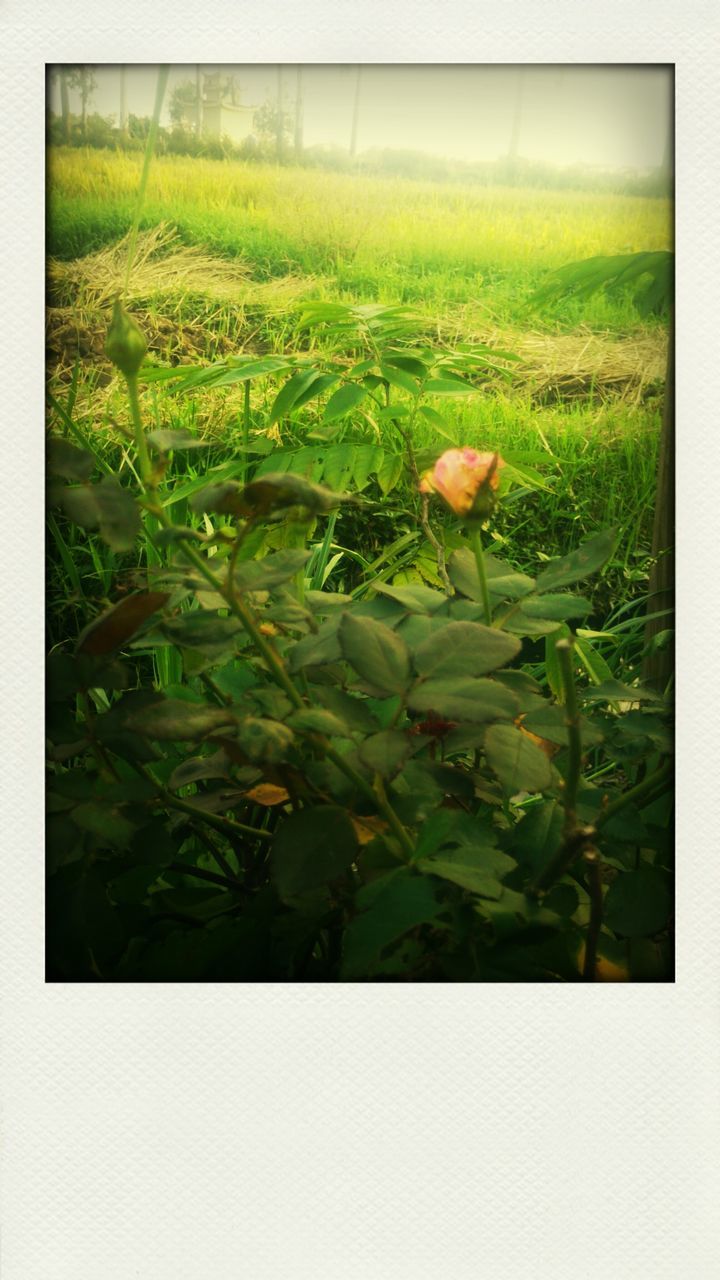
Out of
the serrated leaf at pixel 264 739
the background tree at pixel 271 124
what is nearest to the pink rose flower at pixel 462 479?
the serrated leaf at pixel 264 739

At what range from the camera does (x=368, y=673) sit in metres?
0.63

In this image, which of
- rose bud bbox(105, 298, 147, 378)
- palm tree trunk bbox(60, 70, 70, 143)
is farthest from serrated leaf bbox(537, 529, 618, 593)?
palm tree trunk bbox(60, 70, 70, 143)

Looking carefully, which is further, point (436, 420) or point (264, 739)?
point (436, 420)

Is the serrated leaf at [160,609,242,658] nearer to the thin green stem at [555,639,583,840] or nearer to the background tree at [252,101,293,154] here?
the thin green stem at [555,639,583,840]

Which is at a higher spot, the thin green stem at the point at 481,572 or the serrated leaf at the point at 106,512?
the serrated leaf at the point at 106,512

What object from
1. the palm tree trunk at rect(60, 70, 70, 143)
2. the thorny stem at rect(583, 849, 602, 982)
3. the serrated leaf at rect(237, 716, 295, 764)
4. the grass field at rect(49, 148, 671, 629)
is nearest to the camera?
the serrated leaf at rect(237, 716, 295, 764)

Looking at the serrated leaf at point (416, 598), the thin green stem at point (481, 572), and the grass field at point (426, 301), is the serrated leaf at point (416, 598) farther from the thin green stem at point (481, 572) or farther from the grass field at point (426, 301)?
the grass field at point (426, 301)

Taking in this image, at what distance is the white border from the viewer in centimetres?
75

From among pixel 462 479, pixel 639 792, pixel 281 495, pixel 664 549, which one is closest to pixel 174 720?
pixel 281 495

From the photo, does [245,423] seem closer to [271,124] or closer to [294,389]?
[294,389]
